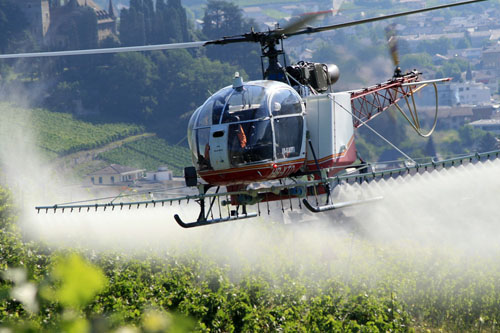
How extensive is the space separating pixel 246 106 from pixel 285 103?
87 cm

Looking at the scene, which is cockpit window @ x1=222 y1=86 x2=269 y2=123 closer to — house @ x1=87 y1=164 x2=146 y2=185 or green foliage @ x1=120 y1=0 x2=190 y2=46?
house @ x1=87 y1=164 x2=146 y2=185

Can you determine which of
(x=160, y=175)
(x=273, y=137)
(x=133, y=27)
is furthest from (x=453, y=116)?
(x=273, y=137)

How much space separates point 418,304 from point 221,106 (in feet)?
32.2

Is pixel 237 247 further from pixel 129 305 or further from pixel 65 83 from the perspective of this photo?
pixel 65 83

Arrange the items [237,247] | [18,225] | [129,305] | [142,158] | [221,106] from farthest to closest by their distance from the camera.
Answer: [142,158]
[18,225]
[237,247]
[129,305]
[221,106]

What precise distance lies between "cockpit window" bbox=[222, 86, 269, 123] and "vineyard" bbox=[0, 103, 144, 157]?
123758 millimetres

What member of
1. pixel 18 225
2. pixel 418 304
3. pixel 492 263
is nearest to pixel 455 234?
pixel 492 263

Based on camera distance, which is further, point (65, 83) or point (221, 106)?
point (65, 83)

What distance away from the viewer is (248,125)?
14.0m

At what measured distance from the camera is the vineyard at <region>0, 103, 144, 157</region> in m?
139

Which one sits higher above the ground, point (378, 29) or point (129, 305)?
point (378, 29)

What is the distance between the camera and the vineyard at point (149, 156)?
5285 inches

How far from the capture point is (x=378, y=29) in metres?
148

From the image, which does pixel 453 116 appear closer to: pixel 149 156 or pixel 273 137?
pixel 149 156
